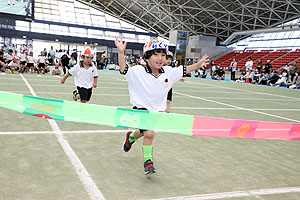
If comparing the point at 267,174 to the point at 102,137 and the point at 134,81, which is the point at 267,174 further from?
the point at 102,137

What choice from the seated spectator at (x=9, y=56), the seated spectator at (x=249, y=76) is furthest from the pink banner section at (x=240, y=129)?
the seated spectator at (x=249, y=76)

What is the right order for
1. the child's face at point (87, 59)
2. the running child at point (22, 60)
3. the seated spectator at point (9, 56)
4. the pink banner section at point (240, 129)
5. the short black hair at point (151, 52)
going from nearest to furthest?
the pink banner section at point (240, 129), the short black hair at point (151, 52), the child's face at point (87, 59), the running child at point (22, 60), the seated spectator at point (9, 56)

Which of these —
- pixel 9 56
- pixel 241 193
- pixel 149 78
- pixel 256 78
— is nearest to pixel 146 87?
pixel 149 78

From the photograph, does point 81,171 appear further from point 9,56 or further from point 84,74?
point 9,56

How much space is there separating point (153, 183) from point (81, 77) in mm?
4273

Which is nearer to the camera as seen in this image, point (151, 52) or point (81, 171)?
point (81, 171)

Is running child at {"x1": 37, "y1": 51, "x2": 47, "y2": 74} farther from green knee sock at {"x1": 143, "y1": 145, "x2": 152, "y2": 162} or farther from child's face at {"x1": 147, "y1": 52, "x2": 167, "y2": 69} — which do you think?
green knee sock at {"x1": 143, "y1": 145, "x2": 152, "y2": 162}

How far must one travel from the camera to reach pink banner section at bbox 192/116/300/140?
3098 millimetres

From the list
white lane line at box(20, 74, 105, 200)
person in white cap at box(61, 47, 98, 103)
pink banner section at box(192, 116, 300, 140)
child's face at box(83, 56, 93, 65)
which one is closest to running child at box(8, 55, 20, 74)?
person in white cap at box(61, 47, 98, 103)

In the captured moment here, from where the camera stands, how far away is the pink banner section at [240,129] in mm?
3098

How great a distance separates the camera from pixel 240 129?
321cm

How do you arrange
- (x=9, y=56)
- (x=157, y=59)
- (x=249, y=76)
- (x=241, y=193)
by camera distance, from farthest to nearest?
(x=249, y=76)
(x=9, y=56)
(x=157, y=59)
(x=241, y=193)

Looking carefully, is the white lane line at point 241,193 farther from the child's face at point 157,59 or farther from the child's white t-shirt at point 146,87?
the child's face at point 157,59

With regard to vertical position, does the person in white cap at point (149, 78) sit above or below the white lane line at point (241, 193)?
above
